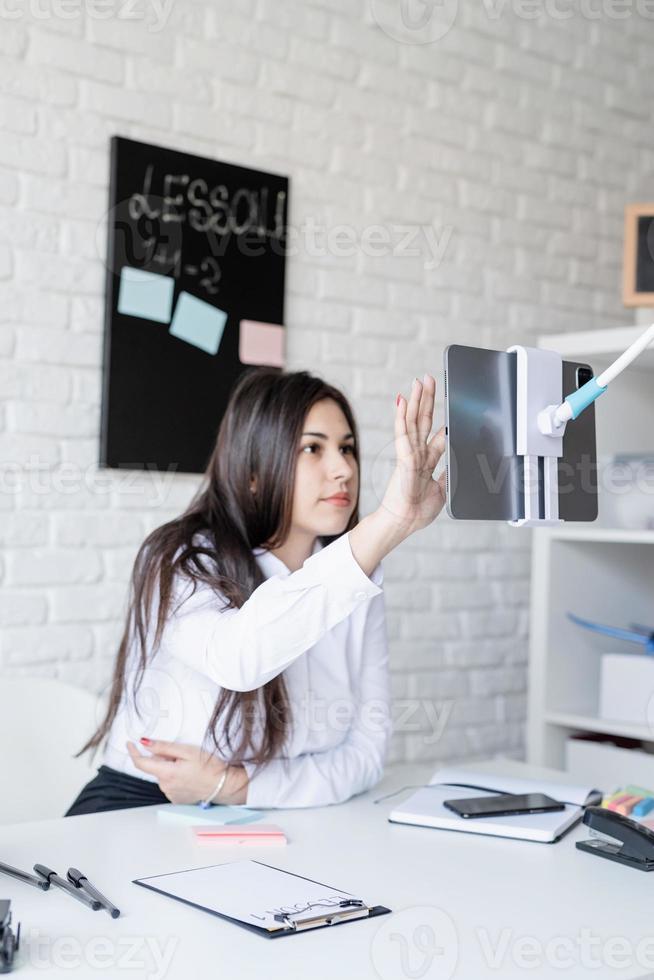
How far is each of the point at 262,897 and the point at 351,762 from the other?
1.89 ft

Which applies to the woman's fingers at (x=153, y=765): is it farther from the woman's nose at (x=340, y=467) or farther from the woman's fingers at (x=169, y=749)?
the woman's nose at (x=340, y=467)

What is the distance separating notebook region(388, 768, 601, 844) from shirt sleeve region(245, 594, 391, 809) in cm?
10

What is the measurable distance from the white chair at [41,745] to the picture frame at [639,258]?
1537 mm

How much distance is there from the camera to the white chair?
193 cm

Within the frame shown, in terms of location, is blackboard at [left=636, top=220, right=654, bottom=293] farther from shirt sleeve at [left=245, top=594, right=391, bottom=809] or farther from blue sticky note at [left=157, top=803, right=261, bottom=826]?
blue sticky note at [left=157, top=803, right=261, bottom=826]

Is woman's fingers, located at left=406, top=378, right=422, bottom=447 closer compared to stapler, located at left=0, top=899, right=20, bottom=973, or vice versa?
stapler, located at left=0, top=899, right=20, bottom=973

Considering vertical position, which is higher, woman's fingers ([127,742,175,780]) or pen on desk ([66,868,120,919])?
woman's fingers ([127,742,175,780])

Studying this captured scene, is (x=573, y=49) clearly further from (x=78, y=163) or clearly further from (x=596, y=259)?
(x=78, y=163)

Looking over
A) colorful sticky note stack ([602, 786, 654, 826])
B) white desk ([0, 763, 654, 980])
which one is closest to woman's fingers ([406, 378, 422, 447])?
white desk ([0, 763, 654, 980])

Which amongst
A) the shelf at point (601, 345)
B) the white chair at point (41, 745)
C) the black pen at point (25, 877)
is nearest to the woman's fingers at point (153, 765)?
the white chair at point (41, 745)

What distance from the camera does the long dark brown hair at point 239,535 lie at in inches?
70.9

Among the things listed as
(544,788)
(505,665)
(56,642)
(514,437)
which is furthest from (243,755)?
(505,665)

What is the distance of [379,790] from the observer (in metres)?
1.91

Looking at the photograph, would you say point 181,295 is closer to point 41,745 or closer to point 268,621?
point 41,745
